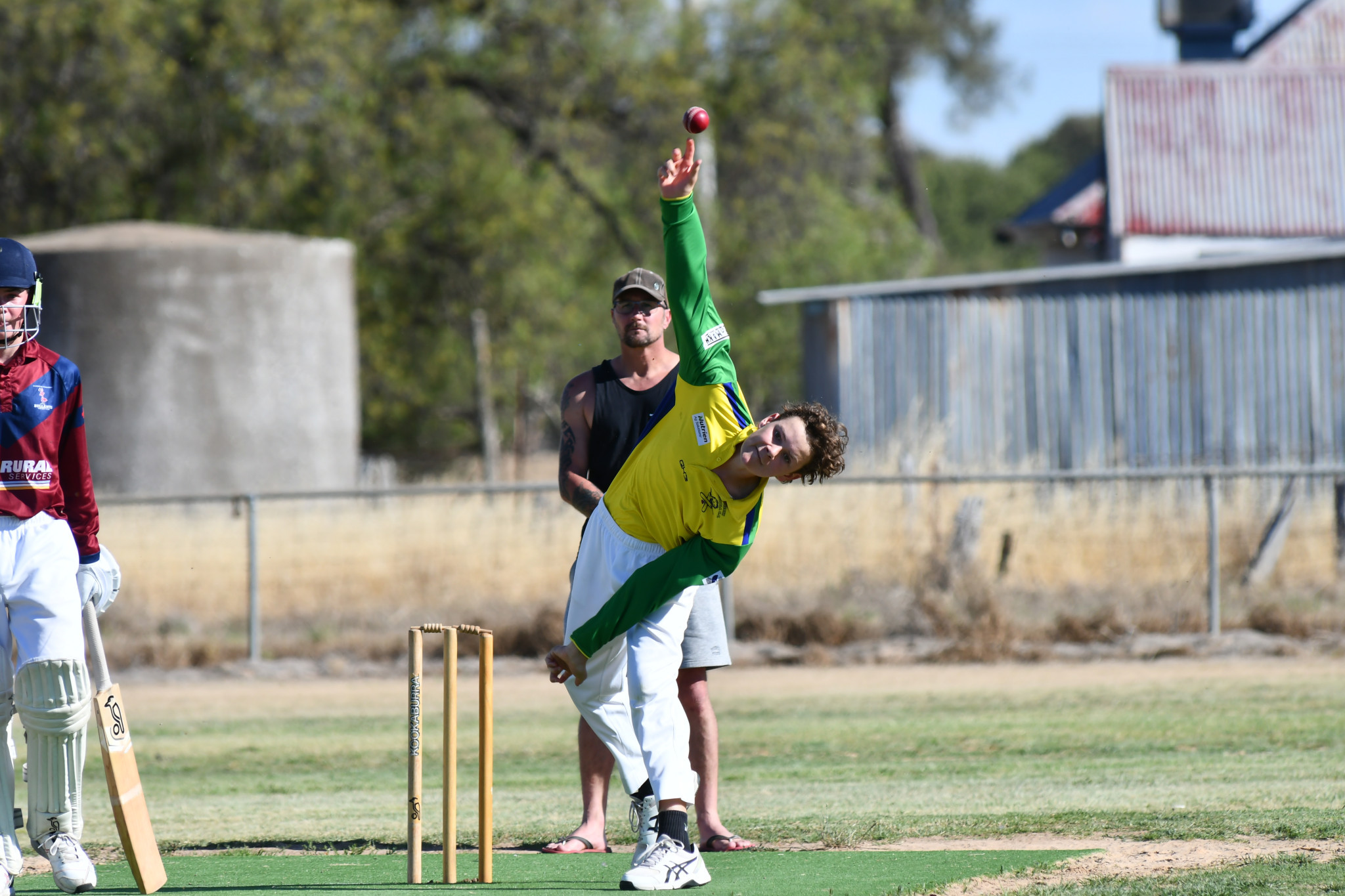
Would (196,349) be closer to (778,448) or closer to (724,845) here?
(724,845)

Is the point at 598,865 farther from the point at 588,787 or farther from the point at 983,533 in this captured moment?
the point at 983,533

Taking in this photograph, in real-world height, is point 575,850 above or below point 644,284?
below

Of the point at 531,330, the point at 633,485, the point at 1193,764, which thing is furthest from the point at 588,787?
the point at 531,330

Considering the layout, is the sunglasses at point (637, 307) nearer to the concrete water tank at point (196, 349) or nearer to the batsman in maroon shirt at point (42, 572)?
the batsman in maroon shirt at point (42, 572)

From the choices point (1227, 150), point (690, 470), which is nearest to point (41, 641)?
point (690, 470)

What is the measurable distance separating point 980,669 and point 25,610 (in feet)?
29.9

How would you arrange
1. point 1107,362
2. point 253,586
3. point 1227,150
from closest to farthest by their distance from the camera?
point 253,586
point 1107,362
point 1227,150

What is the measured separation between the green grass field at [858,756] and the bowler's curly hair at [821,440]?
200cm

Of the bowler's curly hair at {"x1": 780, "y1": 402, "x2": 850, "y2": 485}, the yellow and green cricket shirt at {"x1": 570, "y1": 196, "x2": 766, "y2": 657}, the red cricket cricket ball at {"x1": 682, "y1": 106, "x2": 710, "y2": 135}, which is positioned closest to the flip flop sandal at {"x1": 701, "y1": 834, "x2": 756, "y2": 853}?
the yellow and green cricket shirt at {"x1": 570, "y1": 196, "x2": 766, "y2": 657}

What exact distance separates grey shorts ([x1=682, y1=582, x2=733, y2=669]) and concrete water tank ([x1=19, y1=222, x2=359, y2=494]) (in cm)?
1837

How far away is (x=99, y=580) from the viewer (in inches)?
227

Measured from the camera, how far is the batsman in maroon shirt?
5383 mm

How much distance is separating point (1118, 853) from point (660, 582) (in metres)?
2.18

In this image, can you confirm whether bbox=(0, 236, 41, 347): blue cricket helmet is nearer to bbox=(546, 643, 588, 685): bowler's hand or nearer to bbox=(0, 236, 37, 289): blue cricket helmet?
bbox=(0, 236, 37, 289): blue cricket helmet
